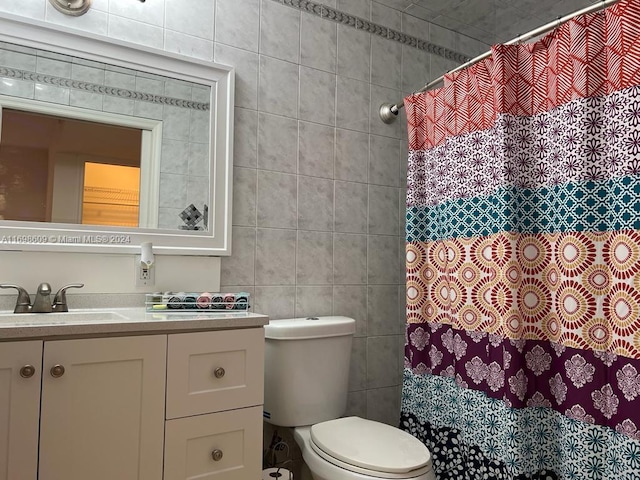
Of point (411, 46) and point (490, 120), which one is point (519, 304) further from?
point (411, 46)

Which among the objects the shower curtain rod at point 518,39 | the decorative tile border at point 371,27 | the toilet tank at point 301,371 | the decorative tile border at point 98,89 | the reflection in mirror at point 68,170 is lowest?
the toilet tank at point 301,371

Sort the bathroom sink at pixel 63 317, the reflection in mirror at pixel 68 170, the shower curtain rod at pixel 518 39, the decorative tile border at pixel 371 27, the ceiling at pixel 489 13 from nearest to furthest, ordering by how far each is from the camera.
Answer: the bathroom sink at pixel 63 317, the shower curtain rod at pixel 518 39, the reflection in mirror at pixel 68 170, the decorative tile border at pixel 371 27, the ceiling at pixel 489 13

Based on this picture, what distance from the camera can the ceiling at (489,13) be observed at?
8.02ft

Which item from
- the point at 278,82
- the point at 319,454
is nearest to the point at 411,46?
the point at 278,82

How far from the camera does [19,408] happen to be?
1164 millimetres

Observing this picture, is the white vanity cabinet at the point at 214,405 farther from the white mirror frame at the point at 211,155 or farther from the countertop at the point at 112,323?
the white mirror frame at the point at 211,155

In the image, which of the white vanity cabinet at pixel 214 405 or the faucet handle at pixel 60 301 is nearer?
the white vanity cabinet at pixel 214 405

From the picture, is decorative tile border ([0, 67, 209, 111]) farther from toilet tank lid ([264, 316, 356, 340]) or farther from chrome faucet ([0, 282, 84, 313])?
toilet tank lid ([264, 316, 356, 340])

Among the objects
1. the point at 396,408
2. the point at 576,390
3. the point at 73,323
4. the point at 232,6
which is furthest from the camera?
the point at 396,408

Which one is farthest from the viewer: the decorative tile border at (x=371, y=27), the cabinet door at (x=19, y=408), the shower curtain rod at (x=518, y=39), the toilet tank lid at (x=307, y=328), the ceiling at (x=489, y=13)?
the ceiling at (x=489, y=13)

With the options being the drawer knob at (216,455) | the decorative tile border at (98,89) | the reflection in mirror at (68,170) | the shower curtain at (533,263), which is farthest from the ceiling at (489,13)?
the drawer knob at (216,455)

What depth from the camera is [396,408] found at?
7.90 feet

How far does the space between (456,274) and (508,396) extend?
1.64ft

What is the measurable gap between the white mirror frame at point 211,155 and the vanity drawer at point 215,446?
2.23 ft
